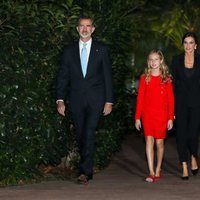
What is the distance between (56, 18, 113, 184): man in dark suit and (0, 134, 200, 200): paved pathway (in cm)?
43

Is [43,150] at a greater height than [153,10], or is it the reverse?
[153,10]

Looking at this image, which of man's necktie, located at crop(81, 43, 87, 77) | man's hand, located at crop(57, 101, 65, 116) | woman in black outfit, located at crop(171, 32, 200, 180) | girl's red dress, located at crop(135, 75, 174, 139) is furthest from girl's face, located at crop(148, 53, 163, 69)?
man's hand, located at crop(57, 101, 65, 116)

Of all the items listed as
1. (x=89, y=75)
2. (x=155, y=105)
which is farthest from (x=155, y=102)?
(x=89, y=75)

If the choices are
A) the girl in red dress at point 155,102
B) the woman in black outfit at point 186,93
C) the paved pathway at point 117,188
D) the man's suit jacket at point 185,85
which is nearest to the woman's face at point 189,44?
the woman in black outfit at point 186,93

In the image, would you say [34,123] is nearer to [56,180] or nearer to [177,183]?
[56,180]

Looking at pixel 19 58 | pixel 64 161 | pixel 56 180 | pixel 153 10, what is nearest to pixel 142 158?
pixel 64 161

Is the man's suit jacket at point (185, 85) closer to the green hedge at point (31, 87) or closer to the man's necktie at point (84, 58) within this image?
the green hedge at point (31, 87)

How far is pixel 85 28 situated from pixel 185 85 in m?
1.36

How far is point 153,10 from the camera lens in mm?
16922

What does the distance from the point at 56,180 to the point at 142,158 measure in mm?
2874

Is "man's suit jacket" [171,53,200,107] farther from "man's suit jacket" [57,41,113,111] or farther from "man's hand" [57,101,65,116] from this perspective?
"man's hand" [57,101,65,116]

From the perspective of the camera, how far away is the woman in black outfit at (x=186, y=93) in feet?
34.0

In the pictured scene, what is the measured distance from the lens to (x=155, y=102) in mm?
10312

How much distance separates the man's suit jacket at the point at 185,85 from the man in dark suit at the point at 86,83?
852mm
